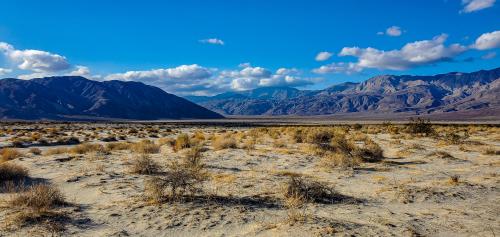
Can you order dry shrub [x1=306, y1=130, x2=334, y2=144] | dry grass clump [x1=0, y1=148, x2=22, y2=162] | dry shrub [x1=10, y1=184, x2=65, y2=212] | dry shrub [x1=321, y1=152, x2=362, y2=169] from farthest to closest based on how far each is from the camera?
1. dry shrub [x1=306, y1=130, x2=334, y2=144]
2. dry grass clump [x1=0, y1=148, x2=22, y2=162]
3. dry shrub [x1=321, y1=152, x2=362, y2=169]
4. dry shrub [x1=10, y1=184, x2=65, y2=212]

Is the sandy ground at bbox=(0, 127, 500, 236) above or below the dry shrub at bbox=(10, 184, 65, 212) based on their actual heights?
below

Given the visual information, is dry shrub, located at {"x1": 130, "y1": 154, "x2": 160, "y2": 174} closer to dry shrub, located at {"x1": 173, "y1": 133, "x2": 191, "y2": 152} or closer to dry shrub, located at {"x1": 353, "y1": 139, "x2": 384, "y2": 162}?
dry shrub, located at {"x1": 173, "y1": 133, "x2": 191, "y2": 152}

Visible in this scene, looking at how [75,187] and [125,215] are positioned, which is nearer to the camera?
[125,215]

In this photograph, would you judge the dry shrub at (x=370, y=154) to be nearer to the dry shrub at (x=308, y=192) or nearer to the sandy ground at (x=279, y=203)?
the sandy ground at (x=279, y=203)

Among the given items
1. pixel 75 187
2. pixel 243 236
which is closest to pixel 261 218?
pixel 243 236

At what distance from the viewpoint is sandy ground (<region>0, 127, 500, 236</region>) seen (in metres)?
9.31

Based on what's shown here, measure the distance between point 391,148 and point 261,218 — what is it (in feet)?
62.8

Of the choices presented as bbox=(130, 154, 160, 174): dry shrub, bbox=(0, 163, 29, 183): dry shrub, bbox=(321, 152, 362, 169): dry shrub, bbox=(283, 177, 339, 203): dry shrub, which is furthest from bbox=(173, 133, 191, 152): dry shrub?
bbox=(283, 177, 339, 203): dry shrub

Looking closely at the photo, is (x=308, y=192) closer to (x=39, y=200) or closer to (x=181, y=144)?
(x=39, y=200)

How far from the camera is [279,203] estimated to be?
11461 millimetres

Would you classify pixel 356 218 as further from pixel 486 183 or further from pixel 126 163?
pixel 126 163

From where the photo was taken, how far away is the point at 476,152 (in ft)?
79.4

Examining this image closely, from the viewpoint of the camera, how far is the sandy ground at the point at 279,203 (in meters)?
9.31

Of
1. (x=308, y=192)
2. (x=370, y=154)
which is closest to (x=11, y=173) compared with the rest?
(x=308, y=192)
